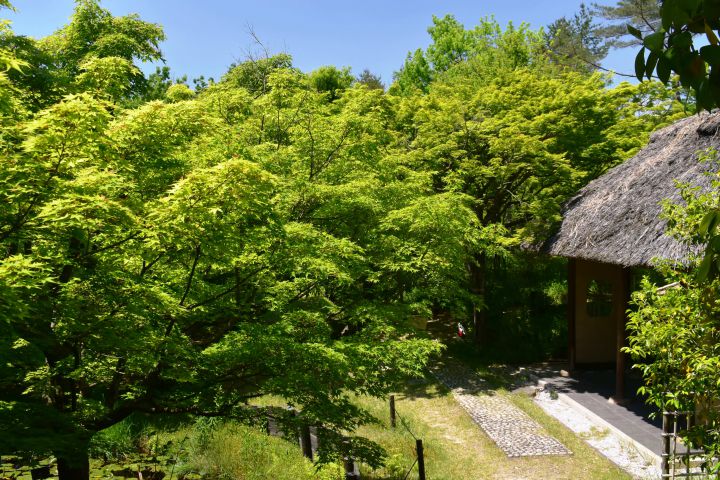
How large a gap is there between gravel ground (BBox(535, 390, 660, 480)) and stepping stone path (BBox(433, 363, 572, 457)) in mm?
596

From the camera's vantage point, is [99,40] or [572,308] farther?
[572,308]

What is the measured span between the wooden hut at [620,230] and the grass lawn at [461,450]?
2.59 metres

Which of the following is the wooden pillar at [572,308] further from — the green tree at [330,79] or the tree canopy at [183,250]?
the green tree at [330,79]

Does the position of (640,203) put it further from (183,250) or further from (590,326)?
(183,250)

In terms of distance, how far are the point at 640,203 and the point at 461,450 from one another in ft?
19.4

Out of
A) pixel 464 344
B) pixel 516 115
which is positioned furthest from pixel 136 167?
pixel 464 344

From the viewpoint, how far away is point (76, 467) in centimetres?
545

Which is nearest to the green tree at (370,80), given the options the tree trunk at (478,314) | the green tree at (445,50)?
the green tree at (445,50)

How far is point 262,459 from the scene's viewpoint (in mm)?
8188

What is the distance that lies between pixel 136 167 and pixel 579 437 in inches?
352

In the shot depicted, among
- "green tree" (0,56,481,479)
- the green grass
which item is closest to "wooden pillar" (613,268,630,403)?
"green tree" (0,56,481,479)

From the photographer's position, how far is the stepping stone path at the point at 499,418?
973 centimetres

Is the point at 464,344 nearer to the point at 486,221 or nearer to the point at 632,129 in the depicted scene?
the point at 486,221

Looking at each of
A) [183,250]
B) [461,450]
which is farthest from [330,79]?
[183,250]
